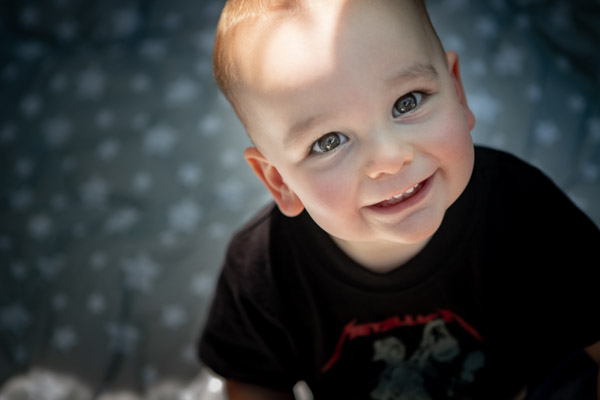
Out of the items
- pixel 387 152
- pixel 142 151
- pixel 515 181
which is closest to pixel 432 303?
pixel 515 181

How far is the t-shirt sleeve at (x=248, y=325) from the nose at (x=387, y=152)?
34cm

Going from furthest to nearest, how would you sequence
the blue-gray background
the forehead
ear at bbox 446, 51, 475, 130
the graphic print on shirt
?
the blue-gray background → the graphic print on shirt → ear at bbox 446, 51, 475, 130 → the forehead

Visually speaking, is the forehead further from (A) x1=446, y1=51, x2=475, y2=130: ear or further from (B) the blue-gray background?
(B) the blue-gray background

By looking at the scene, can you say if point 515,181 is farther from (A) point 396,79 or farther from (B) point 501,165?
(A) point 396,79

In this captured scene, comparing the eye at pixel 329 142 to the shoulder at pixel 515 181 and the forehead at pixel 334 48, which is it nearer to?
the forehead at pixel 334 48

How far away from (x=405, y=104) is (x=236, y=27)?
0.22 m

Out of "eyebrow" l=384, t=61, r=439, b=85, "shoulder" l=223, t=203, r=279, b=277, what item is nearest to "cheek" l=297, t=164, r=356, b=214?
"eyebrow" l=384, t=61, r=439, b=85

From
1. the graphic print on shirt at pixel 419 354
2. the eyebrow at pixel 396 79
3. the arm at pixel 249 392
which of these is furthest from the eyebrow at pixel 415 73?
the arm at pixel 249 392

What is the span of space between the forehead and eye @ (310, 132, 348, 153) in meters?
0.05

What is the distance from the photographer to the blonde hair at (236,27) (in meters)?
0.74

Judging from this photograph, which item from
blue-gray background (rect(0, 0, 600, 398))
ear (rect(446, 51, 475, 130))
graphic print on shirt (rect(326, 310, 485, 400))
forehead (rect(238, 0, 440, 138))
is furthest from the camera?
blue-gray background (rect(0, 0, 600, 398))

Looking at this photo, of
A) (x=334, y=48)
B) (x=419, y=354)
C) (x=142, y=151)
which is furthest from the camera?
(x=142, y=151)

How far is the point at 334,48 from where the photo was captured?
704 millimetres

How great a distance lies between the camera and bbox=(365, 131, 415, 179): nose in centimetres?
72
